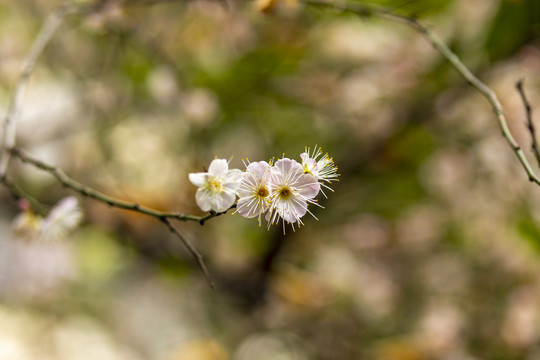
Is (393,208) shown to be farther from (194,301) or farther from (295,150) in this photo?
(194,301)

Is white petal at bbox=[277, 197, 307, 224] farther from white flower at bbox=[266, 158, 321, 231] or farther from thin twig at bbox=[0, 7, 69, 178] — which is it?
thin twig at bbox=[0, 7, 69, 178]

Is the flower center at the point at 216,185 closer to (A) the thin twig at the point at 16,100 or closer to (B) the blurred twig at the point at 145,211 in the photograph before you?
(B) the blurred twig at the point at 145,211

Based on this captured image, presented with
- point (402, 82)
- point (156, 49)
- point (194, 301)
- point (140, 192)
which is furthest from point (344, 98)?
point (194, 301)

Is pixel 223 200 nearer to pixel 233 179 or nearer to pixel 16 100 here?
pixel 233 179

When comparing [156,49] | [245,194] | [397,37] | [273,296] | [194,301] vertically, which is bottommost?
[245,194]

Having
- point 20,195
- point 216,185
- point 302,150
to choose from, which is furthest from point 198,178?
point 302,150

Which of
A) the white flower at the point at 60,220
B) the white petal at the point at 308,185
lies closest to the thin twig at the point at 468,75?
the white petal at the point at 308,185

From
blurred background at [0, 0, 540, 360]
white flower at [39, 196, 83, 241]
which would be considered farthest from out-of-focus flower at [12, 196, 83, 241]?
blurred background at [0, 0, 540, 360]
